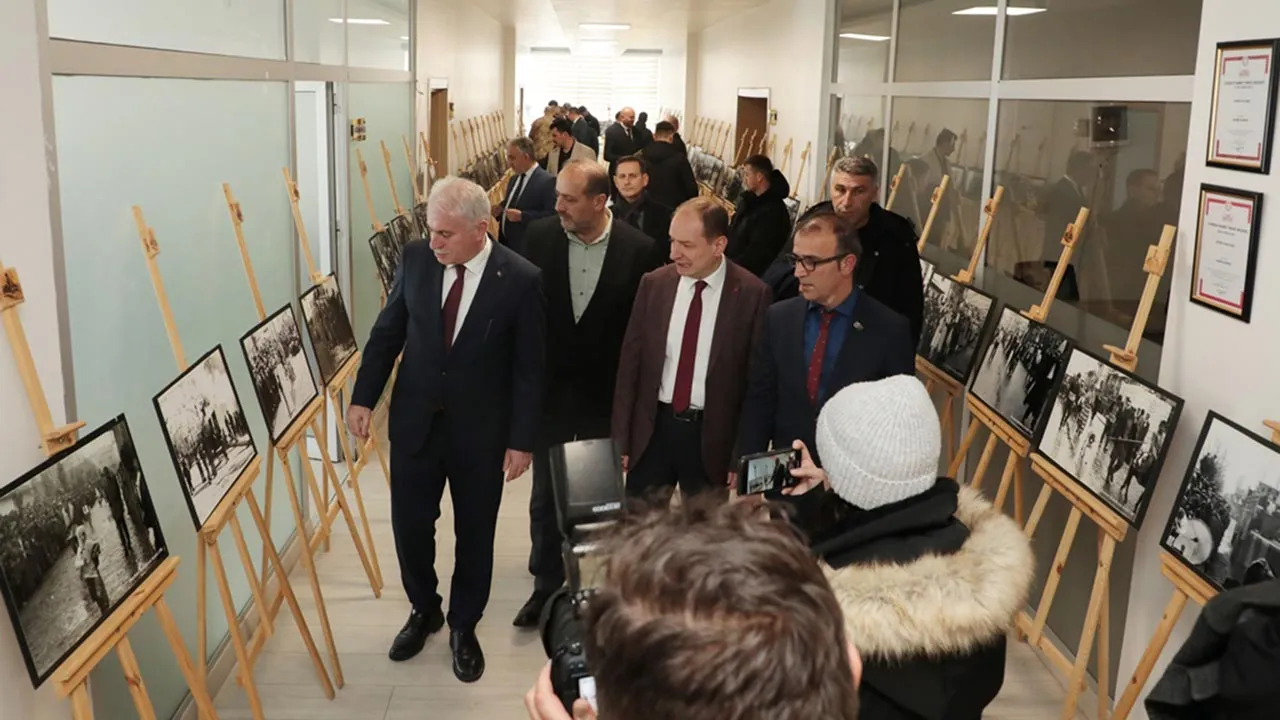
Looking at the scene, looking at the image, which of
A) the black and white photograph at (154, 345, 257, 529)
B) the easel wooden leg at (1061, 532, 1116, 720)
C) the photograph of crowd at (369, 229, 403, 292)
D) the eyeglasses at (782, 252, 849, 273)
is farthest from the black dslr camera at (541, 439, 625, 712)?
the photograph of crowd at (369, 229, 403, 292)

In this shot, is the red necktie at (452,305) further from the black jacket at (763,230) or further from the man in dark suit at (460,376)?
the black jacket at (763,230)

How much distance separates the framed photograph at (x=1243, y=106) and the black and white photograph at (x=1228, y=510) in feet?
2.26

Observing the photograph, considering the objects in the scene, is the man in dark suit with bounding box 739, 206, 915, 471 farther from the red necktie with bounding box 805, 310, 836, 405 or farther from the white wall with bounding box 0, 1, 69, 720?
the white wall with bounding box 0, 1, 69, 720

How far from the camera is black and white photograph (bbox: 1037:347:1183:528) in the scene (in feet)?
10.0

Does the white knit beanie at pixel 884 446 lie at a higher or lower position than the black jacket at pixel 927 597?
higher

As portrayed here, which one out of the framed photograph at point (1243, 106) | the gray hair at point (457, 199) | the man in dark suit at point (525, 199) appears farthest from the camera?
the man in dark suit at point (525, 199)

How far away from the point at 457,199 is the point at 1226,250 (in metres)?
2.22

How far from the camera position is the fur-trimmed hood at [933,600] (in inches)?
66.2

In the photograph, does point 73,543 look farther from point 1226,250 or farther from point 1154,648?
point 1226,250

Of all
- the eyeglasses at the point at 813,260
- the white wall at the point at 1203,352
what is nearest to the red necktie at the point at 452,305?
the eyeglasses at the point at 813,260

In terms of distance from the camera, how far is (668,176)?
30.1 feet

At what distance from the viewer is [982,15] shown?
533cm

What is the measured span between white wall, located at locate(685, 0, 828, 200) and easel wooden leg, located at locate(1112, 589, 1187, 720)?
6075 millimetres

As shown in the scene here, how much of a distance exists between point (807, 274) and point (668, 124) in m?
7.40
